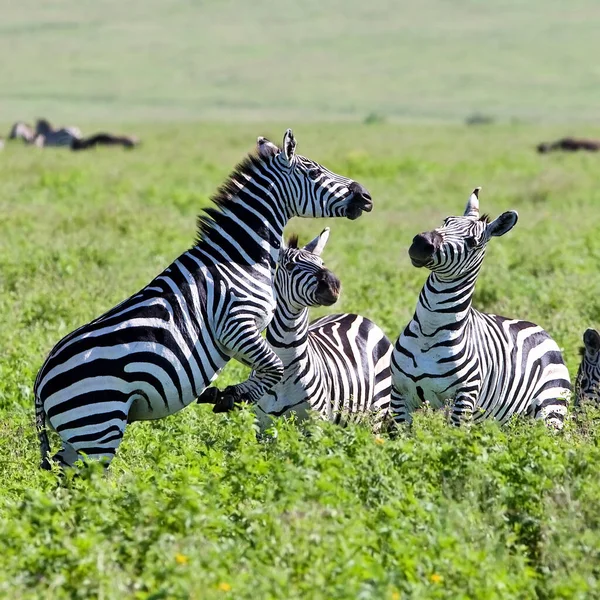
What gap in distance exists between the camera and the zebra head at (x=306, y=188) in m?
7.57

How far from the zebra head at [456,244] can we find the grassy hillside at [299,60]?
60.3 m

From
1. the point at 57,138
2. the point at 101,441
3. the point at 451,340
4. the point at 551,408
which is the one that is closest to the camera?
the point at 101,441

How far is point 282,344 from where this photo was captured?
7.83m

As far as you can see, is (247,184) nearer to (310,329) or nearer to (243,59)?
(310,329)

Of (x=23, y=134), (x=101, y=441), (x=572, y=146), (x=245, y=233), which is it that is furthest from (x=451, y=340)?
(x=23, y=134)

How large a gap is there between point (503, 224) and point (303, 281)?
1325 mm

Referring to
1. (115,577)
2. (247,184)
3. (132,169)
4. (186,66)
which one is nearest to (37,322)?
(247,184)

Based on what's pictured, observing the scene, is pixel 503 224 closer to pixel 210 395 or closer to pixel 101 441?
pixel 210 395

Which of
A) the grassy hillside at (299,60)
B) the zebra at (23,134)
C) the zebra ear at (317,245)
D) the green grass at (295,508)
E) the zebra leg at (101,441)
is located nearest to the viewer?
the green grass at (295,508)

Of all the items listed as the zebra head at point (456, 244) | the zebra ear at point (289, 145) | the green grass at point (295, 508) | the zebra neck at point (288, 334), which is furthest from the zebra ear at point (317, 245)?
the green grass at point (295, 508)

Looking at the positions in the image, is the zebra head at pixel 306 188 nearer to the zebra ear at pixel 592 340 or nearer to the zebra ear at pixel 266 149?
the zebra ear at pixel 266 149

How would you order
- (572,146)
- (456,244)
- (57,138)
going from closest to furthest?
1. (456,244)
2. (572,146)
3. (57,138)

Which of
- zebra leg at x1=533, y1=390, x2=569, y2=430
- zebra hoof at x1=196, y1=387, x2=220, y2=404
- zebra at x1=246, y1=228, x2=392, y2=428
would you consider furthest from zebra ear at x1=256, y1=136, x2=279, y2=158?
zebra leg at x1=533, y1=390, x2=569, y2=430

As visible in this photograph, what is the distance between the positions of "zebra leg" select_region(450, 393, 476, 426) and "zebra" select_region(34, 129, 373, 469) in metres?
1.19
